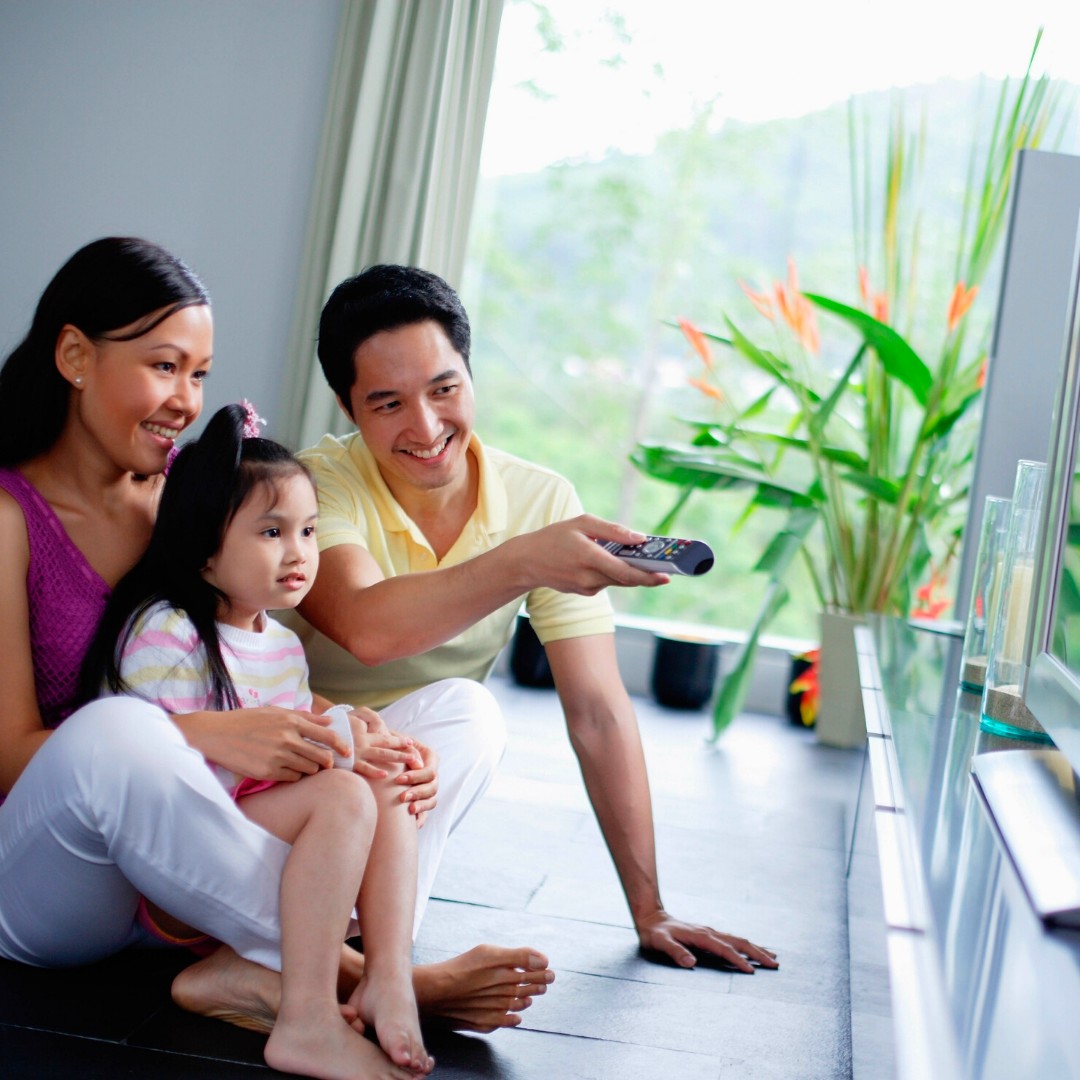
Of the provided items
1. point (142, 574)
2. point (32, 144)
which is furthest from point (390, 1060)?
point (32, 144)

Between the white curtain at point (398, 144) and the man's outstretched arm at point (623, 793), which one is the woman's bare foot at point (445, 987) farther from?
the white curtain at point (398, 144)

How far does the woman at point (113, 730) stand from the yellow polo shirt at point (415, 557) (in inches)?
12.3

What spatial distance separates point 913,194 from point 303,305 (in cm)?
267

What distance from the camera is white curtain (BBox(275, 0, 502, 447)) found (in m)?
3.40

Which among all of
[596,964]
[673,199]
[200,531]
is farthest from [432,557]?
[673,199]

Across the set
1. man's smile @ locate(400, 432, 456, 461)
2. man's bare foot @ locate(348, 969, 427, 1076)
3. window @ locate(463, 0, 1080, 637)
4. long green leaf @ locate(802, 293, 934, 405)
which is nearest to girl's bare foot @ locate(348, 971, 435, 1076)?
man's bare foot @ locate(348, 969, 427, 1076)

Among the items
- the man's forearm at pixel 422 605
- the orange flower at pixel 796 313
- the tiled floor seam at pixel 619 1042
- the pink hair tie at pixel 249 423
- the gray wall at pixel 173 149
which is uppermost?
the gray wall at pixel 173 149

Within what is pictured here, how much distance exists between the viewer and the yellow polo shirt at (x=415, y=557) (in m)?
1.74

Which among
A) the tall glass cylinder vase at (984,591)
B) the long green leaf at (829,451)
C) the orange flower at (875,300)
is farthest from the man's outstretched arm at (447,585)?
the orange flower at (875,300)

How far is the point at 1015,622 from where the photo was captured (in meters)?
1.52

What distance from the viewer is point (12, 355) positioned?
4.68 feet

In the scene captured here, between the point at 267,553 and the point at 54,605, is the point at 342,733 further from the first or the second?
the point at 54,605

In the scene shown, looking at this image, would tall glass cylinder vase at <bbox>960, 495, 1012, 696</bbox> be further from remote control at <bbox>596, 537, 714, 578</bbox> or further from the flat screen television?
remote control at <bbox>596, 537, 714, 578</bbox>

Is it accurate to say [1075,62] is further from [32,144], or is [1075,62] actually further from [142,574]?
[32,144]
